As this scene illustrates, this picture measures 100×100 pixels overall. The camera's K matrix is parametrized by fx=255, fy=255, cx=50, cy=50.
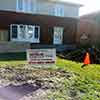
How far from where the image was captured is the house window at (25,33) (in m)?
26.3

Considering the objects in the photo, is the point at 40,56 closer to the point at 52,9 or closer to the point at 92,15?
the point at 52,9

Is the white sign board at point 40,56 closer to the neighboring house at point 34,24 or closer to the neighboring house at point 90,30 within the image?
the neighboring house at point 34,24

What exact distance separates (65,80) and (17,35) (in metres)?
18.2

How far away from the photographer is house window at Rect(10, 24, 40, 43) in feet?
86.3

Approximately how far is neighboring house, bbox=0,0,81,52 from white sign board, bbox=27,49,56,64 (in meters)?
11.5

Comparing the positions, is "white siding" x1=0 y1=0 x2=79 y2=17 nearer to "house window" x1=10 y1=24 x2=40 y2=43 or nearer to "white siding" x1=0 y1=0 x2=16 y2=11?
"white siding" x1=0 y1=0 x2=16 y2=11

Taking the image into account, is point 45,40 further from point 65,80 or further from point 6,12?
point 65,80

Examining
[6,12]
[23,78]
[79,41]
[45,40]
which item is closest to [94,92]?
[23,78]

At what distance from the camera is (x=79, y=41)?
Answer: 30.4 metres

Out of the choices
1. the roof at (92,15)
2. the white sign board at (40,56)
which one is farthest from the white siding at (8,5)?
the white sign board at (40,56)

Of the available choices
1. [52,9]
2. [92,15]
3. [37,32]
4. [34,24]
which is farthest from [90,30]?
[34,24]

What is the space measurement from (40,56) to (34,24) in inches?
664

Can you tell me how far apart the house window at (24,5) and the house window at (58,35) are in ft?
12.6

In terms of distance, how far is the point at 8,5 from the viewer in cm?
2734
